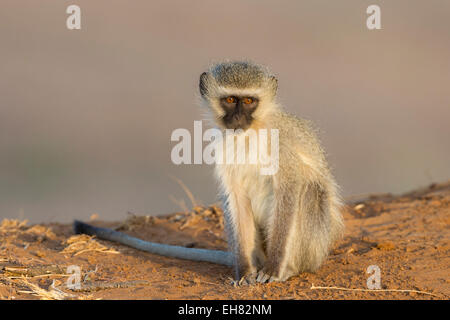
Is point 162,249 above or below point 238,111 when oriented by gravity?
below

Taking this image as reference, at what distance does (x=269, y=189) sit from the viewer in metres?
6.52

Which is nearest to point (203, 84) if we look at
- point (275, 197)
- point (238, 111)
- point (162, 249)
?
point (238, 111)

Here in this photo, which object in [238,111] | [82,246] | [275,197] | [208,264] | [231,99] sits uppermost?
[231,99]

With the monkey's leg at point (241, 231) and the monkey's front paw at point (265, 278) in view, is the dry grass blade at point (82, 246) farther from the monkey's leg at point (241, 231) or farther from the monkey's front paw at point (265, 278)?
the monkey's front paw at point (265, 278)

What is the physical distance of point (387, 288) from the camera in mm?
5422

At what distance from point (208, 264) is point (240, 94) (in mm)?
2257

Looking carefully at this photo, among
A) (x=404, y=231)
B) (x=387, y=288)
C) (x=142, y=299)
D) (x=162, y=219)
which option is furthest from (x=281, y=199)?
(x=162, y=219)

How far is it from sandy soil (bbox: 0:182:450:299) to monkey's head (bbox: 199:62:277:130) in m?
1.70

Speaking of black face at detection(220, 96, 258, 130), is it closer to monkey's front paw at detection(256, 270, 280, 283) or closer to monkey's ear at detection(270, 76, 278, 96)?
monkey's ear at detection(270, 76, 278, 96)

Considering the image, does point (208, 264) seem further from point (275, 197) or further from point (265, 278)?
point (275, 197)

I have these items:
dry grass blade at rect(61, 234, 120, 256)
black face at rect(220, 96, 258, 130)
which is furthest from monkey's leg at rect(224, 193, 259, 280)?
dry grass blade at rect(61, 234, 120, 256)

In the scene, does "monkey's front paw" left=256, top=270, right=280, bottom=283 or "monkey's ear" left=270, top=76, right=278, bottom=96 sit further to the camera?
"monkey's ear" left=270, top=76, right=278, bottom=96

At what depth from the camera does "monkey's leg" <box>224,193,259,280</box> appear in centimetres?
652

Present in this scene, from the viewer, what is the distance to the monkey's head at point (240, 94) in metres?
6.24
